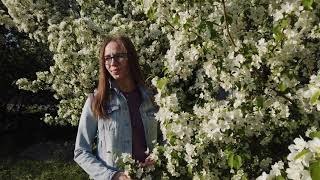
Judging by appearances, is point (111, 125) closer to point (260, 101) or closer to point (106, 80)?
point (106, 80)

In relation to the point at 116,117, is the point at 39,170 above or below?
below

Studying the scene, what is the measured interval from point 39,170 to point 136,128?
7.01m

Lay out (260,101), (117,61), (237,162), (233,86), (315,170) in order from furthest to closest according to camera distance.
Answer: (117,61) → (233,86) → (260,101) → (237,162) → (315,170)

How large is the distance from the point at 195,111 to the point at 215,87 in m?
0.27

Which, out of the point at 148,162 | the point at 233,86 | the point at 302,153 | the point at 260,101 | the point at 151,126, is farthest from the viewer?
the point at 151,126

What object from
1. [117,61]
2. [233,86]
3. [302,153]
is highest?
[117,61]

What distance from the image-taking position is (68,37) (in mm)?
6496

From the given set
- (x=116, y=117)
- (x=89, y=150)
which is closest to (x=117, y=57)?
(x=116, y=117)

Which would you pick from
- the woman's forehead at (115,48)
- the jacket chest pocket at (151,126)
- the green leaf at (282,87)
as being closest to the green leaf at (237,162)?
the green leaf at (282,87)

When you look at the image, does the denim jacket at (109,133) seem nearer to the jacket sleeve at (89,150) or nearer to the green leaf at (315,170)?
the jacket sleeve at (89,150)

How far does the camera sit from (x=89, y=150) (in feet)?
11.6

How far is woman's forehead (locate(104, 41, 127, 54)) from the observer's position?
11.6 ft

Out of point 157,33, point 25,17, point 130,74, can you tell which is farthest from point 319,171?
point 25,17

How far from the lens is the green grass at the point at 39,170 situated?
9.66m
